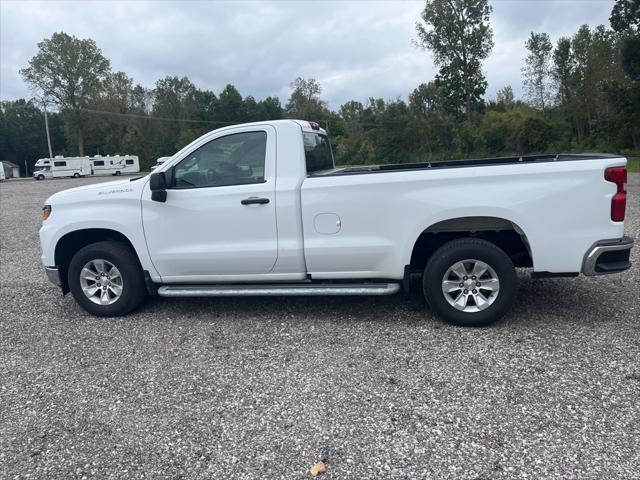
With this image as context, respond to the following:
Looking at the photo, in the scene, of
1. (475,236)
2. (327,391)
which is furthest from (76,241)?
(475,236)

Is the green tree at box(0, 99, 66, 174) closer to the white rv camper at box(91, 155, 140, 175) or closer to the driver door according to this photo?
the white rv camper at box(91, 155, 140, 175)

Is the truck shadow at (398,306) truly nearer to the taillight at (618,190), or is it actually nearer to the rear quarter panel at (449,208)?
the rear quarter panel at (449,208)

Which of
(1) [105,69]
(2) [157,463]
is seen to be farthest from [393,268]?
(1) [105,69]

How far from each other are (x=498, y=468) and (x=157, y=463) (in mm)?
1933

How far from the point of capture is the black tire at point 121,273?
5.46m

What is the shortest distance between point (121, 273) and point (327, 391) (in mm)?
2820

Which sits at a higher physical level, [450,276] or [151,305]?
[450,276]

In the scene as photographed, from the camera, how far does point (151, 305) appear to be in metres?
6.01

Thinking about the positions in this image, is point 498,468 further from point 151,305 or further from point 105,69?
point 105,69

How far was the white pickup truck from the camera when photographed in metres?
4.51

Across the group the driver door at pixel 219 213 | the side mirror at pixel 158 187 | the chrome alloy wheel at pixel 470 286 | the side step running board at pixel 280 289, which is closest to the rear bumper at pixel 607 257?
the chrome alloy wheel at pixel 470 286

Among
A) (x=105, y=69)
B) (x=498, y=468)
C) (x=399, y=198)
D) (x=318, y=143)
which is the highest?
(x=105, y=69)

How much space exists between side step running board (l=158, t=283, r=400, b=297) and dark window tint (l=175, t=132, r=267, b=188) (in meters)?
1.06

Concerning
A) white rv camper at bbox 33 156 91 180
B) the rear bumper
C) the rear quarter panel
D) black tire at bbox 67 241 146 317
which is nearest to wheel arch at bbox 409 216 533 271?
the rear quarter panel
